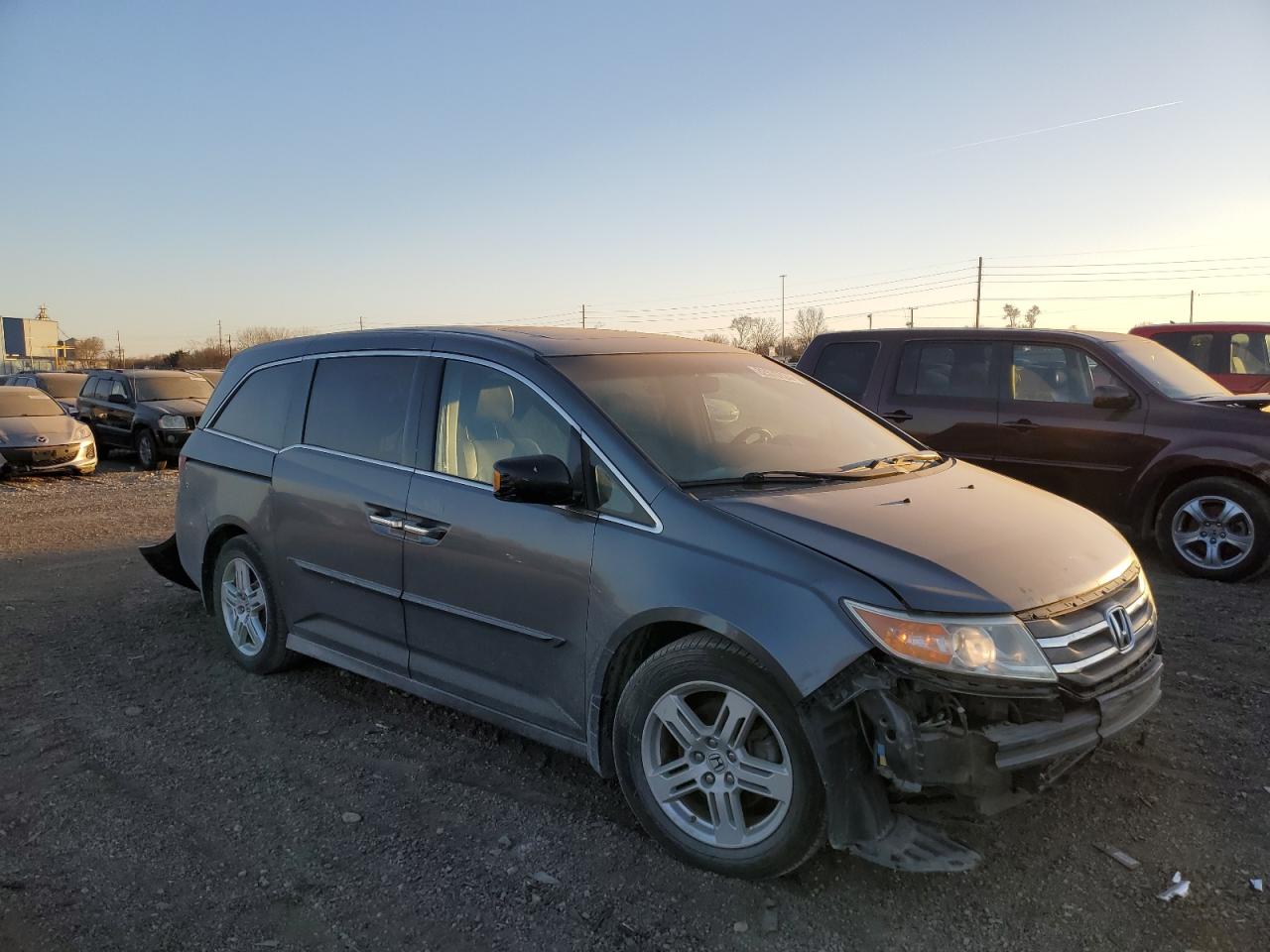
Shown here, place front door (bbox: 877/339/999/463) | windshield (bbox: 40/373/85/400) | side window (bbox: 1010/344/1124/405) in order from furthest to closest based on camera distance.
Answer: windshield (bbox: 40/373/85/400) < front door (bbox: 877/339/999/463) < side window (bbox: 1010/344/1124/405)

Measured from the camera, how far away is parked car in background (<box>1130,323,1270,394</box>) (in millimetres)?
11500

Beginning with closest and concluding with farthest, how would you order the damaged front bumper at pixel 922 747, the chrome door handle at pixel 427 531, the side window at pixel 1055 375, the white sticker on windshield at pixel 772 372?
the damaged front bumper at pixel 922 747 → the chrome door handle at pixel 427 531 → the white sticker on windshield at pixel 772 372 → the side window at pixel 1055 375

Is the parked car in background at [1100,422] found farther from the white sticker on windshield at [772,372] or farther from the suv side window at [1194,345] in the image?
the suv side window at [1194,345]

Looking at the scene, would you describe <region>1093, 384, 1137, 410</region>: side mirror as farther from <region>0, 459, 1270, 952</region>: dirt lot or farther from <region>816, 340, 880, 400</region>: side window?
<region>0, 459, 1270, 952</region>: dirt lot

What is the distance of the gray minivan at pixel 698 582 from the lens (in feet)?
8.72

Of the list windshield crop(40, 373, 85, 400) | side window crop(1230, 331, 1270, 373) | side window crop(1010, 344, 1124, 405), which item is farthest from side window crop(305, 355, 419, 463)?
windshield crop(40, 373, 85, 400)

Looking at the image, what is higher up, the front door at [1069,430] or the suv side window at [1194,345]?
the suv side window at [1194,345]

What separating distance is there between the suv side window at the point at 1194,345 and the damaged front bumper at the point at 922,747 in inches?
429

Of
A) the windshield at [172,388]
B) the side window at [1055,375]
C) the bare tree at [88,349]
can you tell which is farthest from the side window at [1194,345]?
the bare tree at [88,349]

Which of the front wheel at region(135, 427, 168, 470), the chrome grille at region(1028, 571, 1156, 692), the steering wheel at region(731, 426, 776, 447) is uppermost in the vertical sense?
the steering wheel at region(731, 426, 776, 447)

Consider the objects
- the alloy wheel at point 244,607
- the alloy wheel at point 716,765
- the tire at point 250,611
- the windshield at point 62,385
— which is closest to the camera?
the alloy wheel at point 716,765

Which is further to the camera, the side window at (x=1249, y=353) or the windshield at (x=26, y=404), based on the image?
the windshield at (x=26, y=404)

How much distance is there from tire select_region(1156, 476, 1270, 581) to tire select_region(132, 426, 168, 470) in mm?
14806

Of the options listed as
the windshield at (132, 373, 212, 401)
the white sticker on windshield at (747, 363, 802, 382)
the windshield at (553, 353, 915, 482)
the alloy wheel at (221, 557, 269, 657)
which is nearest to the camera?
the windshield at (553, 353, 915, 482)
